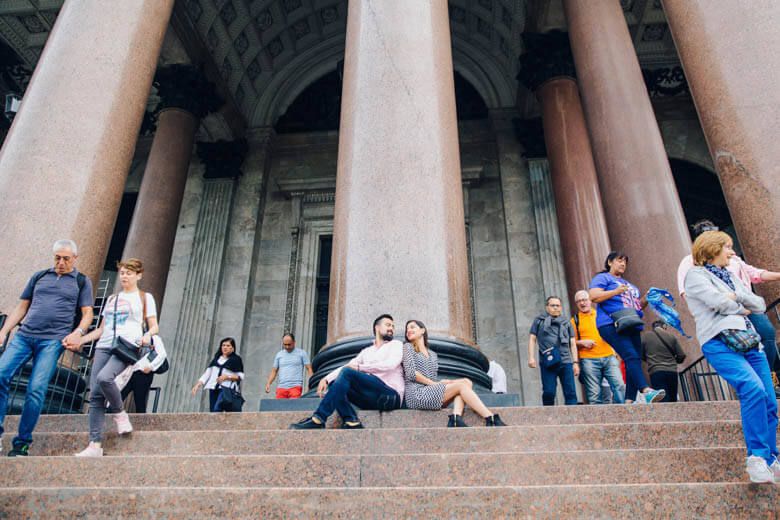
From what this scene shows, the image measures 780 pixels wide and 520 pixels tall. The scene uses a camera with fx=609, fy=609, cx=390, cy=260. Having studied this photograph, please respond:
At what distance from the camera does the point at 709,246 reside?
13.1ft

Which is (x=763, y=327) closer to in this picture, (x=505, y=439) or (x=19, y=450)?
(x=505, y=439)

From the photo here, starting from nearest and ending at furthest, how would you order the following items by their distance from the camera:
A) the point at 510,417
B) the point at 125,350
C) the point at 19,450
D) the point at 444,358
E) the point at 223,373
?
the point at 19,450 < the point at 125,350 < the point at 510,417 < the point at 444,358 < the point at 223,373

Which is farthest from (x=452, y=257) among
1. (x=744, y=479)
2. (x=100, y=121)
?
(x=100, y=121)

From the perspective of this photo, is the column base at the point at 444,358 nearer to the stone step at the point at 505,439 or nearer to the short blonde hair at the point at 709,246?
the stone step at the point at 505,439

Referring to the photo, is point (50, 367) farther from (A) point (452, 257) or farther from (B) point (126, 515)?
(A) point (452, 257)

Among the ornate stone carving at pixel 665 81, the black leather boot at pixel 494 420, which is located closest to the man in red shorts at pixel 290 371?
the black leather boot at pixel 494 420

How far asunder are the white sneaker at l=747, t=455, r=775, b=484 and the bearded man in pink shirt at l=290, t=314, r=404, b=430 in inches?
109

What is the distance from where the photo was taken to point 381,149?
7016mm

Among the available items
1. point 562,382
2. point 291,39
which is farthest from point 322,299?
point 562,382

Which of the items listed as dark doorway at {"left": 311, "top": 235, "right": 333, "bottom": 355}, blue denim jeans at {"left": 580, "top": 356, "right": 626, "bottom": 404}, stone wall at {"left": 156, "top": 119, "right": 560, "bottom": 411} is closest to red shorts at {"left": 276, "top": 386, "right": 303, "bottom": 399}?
blue denim jeans at {"left": 580, "top": 356, "right": 626, "bottom": 404}

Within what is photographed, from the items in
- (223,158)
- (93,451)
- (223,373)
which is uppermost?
(223,158)

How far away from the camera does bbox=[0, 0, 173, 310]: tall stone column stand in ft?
23.0

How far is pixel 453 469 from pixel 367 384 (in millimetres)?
1552

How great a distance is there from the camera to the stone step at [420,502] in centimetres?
297
